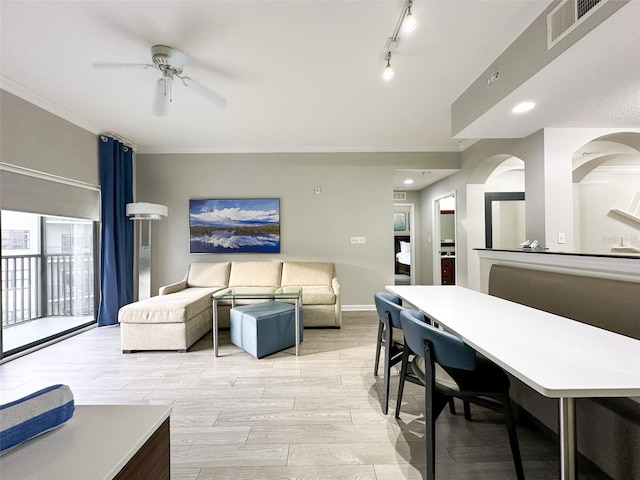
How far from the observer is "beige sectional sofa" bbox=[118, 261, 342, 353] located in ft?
9.61

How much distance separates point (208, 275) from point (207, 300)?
2.88 ft

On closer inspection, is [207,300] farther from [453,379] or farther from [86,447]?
[86,447]

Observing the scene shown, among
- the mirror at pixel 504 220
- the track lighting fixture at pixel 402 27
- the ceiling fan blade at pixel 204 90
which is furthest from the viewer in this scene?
the mirror at pixel 504 220

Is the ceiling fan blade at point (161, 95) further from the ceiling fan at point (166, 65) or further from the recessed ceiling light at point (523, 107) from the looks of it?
the recessed ceiling light at point (523, 107)

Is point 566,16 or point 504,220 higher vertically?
point 566,16

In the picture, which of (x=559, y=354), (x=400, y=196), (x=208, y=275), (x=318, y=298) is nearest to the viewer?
(x=559, y=354)

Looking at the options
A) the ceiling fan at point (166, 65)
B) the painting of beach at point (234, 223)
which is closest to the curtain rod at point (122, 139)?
the painting of beach at point (234, 223)

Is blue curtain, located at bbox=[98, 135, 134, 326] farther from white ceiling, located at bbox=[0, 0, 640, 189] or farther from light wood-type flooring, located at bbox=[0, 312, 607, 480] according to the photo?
light wood-type flooring, located at bbox=[0, 312, 607, 480]

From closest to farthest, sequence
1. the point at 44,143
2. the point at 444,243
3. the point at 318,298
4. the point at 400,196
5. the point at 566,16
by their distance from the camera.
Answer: the point at 566,16, the point at 44,143, the point at 318,298, the point at 444,243, the point at 400,196

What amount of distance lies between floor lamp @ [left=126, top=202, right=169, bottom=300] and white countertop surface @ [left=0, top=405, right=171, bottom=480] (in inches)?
144

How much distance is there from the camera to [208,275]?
4328mm

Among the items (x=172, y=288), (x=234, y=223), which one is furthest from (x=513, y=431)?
(x=234, y=223)

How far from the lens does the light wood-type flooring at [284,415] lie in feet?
4.81

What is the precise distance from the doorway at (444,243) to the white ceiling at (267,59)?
8.10ft
